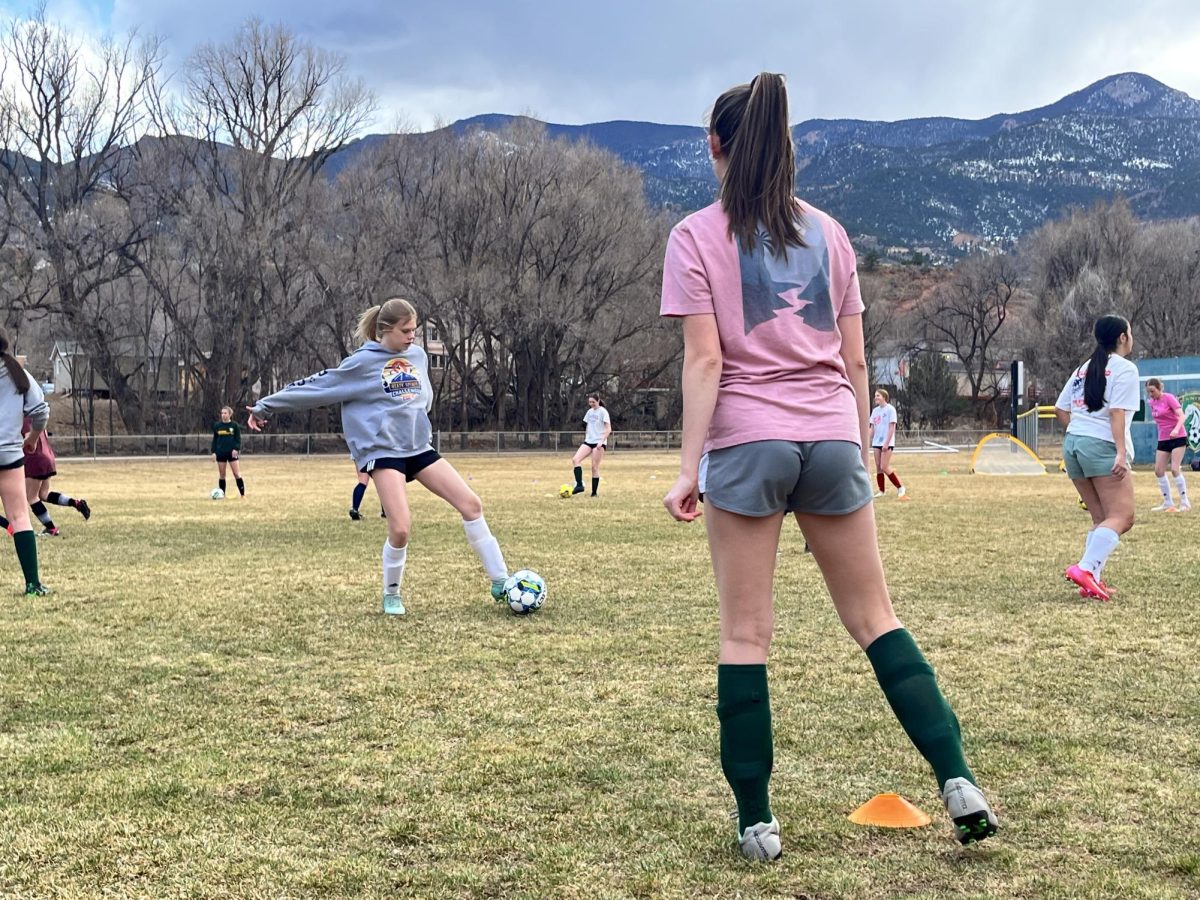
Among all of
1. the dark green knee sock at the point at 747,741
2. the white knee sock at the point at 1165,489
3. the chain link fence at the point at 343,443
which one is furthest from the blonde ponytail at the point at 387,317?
the chain link fence at the point at 343,443

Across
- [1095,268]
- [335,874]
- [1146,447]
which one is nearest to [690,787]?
[335,874]

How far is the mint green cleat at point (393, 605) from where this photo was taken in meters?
7.81

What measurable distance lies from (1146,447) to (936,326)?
56728mm

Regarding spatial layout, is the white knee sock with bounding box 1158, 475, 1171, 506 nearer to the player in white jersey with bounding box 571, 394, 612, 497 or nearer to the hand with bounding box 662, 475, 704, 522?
the player in white jersey with bounding box 571, 394, 612, 497

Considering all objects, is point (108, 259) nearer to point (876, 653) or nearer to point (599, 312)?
point (599, 312)

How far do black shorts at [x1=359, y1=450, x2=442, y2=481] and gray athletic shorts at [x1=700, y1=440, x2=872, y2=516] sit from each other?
4.72m

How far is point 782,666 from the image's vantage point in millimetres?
5922

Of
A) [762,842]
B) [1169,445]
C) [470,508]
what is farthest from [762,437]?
[1169,445]

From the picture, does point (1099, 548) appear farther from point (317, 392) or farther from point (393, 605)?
point (317, 392)

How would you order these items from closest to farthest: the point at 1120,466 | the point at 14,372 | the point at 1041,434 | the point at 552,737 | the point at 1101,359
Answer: the point at 552,737 → the point at 1120,466 → the point at 1101,359 → the point at 14,372 → the point at 1041,434

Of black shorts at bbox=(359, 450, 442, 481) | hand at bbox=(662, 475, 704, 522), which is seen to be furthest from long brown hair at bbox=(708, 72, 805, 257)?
black shorts at bbox=(359, 450, 442, 481)

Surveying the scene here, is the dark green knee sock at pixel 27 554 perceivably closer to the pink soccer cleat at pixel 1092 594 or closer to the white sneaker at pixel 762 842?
the white sneaker at pixel 762 842

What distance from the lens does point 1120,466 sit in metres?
7.97

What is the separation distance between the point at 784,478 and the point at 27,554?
292 inches
